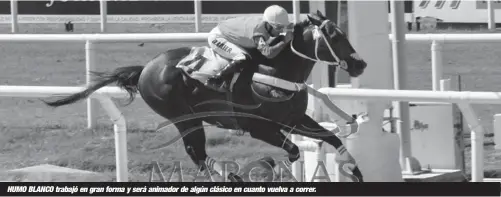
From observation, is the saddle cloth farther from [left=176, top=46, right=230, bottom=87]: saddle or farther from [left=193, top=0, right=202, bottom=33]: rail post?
[left=193, top=0, right=202, bottom=33]: rail post

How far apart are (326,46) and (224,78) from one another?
0.50m

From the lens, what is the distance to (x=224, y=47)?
19.1 ft

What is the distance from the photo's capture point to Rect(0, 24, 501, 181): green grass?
7141mm

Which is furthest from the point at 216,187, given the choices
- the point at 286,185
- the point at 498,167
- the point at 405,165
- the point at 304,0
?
the point at 304,0

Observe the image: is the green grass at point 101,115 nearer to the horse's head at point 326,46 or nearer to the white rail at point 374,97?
the white rail at point 374,97

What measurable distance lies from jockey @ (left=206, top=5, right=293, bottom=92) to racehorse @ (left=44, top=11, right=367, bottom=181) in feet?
0.16

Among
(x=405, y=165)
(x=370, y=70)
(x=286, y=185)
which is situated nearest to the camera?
(x=286, y=185)

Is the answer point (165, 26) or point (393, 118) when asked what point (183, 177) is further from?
point (165, 26)

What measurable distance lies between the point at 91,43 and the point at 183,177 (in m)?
2.33

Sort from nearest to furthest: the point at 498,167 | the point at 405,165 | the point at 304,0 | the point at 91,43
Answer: the point at 405,165 < the point at 498,167 < the point at 91,43 < the point at 304,0

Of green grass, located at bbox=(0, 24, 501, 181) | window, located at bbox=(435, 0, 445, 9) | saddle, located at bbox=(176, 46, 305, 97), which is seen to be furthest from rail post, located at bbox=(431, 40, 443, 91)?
window, located at bbox=(435, 0, 445, 9)

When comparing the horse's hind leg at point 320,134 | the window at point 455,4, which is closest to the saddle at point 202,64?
the horse's hind leg at point 320,134

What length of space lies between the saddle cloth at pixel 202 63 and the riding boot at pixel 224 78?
3 cm

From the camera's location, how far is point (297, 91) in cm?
570
